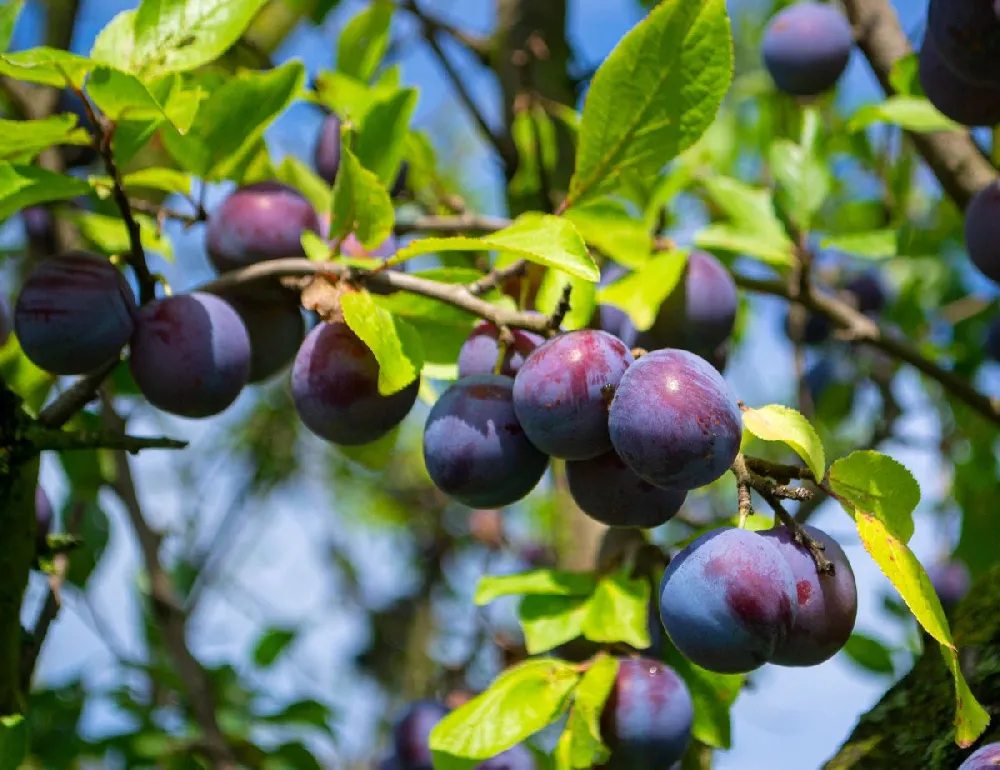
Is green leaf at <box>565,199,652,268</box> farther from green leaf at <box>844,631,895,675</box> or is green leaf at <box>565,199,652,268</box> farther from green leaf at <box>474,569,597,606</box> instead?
green leaf at <box>844,631,895,675</box>

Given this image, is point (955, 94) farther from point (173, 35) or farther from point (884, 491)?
point (173, 35)

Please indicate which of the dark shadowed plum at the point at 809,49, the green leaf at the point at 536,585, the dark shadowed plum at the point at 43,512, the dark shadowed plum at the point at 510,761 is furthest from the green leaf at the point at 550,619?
the dark shadowed plum at the point at 809,49

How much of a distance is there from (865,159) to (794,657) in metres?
1.40

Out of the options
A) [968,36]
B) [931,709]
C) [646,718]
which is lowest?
[646,718]

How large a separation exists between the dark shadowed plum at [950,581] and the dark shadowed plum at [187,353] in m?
1.54

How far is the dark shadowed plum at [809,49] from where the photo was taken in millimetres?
1653

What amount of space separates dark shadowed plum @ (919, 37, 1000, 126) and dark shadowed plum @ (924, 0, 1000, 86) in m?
0.04

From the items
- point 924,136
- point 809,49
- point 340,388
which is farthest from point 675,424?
point 809,49

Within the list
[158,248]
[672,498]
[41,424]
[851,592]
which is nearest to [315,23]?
[158,248]

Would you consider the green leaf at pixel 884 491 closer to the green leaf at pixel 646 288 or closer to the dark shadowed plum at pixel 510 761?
the green leaf at pixel 646 288

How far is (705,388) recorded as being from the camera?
0.71 meters

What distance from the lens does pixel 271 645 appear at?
2090 millimetres

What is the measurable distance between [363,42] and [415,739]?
0.94 metres

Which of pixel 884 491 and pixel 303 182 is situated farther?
pixel 303 182
